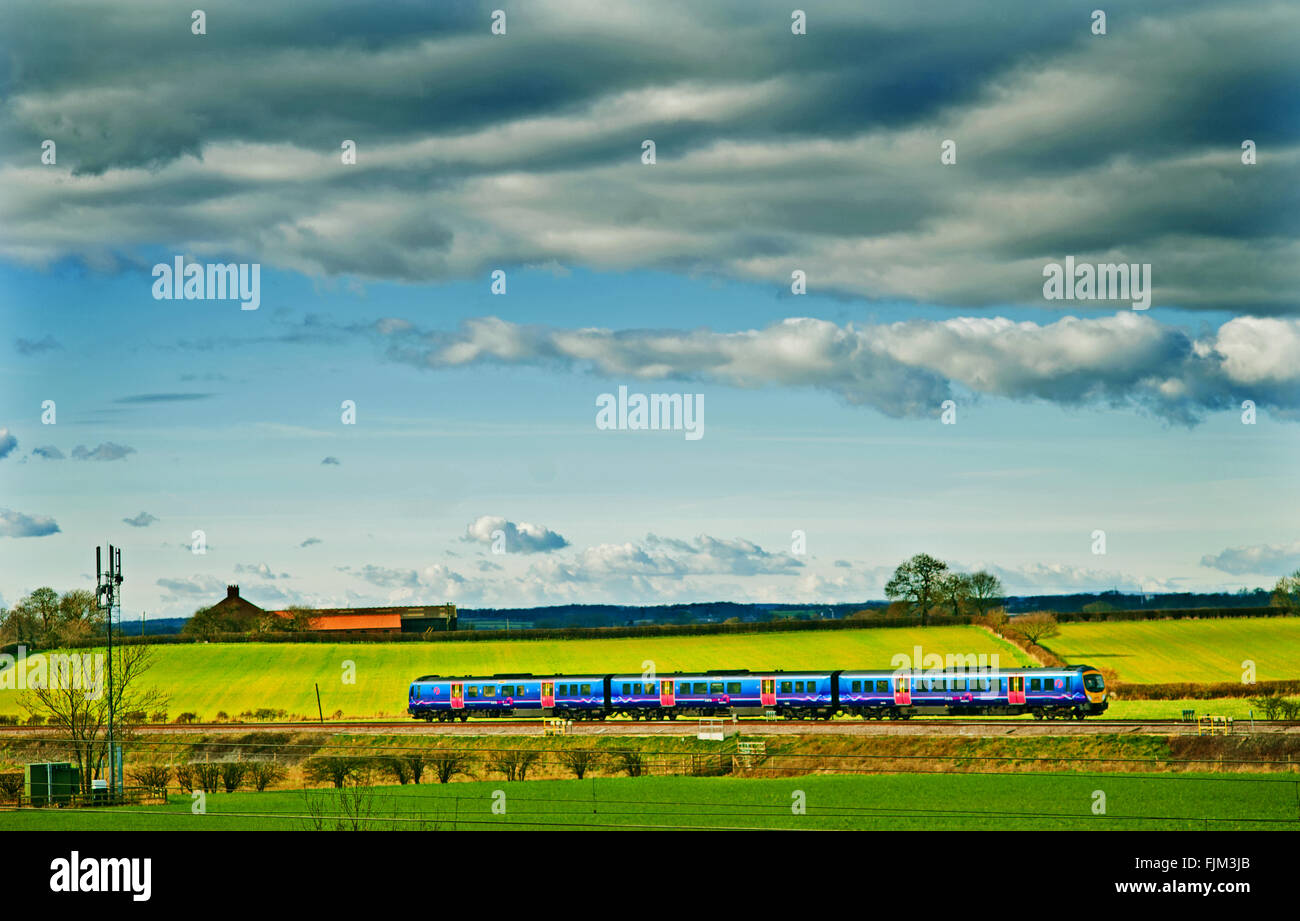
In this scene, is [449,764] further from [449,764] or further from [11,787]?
[11,787]

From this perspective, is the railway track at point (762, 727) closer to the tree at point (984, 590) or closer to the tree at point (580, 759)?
the tree at point (580, 759)

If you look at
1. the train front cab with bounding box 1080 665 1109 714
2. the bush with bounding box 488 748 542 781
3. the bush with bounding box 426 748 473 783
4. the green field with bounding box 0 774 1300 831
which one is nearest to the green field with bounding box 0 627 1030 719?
the train front cab with bounding box 1080 665 1109 714

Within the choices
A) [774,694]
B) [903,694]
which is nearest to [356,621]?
[774,694]

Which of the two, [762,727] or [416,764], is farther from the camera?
[762,727]

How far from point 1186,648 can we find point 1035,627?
1079cm

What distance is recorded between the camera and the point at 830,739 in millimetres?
59438

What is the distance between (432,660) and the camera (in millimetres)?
106188

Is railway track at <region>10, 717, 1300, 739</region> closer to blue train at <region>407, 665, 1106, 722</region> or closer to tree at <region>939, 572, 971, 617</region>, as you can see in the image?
blue train at <region>407, 665, 1106, 722</region>

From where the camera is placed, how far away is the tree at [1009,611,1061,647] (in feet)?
324

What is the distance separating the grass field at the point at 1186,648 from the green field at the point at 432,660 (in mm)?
6685

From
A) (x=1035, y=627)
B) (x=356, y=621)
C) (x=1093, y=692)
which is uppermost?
(x=1035, y=627)

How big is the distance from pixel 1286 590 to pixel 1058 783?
85.6 m
